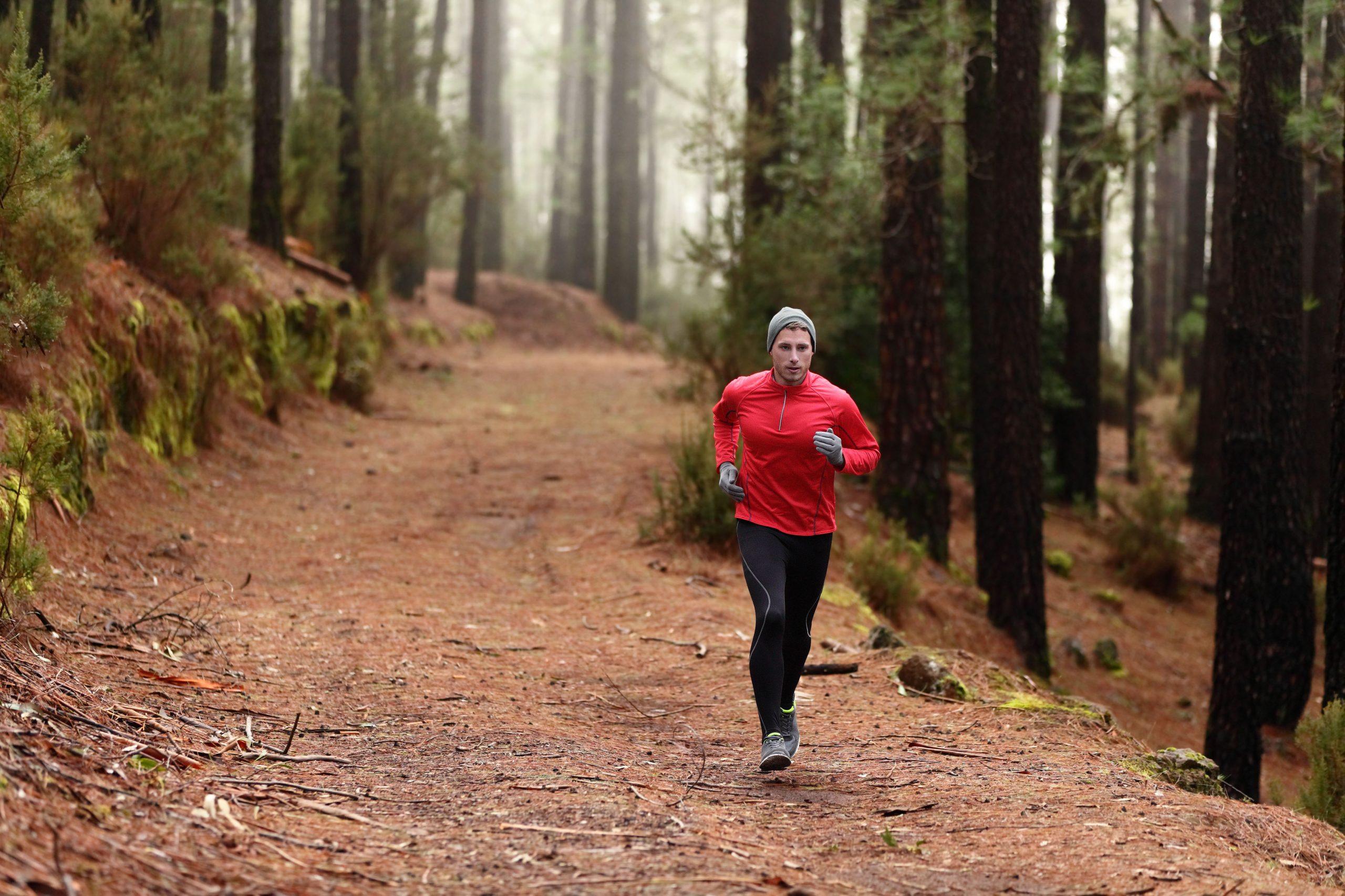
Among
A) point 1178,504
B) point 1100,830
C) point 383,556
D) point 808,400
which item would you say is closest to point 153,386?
point 383,556

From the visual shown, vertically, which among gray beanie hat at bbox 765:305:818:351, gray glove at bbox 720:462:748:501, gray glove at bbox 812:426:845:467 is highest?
gray beanie hat at bbox 765:305:818:351

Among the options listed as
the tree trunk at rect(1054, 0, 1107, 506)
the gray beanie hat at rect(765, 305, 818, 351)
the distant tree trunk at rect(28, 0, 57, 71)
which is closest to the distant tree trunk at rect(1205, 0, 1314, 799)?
the gray beanie hat at rect(765, 305, 818, 351)

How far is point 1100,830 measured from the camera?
411 centimetres

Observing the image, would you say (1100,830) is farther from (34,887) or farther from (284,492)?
(284,492)

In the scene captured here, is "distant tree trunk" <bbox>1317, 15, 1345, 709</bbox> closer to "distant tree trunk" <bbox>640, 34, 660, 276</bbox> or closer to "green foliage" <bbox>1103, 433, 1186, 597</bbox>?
"green foliage" <bbox>1103, 433, 1186, 597</bbox>

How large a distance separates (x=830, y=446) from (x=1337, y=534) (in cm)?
342

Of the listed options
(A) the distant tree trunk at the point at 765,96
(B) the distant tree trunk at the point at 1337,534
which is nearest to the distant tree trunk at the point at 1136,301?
(A) the distant tree trunk at the point at 765,96

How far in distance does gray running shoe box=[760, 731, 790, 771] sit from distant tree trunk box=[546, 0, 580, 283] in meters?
30.9

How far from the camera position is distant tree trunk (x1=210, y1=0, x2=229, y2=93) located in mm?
13586

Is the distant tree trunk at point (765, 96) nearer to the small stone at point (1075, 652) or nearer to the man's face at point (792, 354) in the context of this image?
the small stone at point (1075, 652)

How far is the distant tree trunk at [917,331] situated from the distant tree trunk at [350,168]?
8.58 m

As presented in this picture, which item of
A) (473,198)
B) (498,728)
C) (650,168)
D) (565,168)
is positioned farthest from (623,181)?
(498,728)

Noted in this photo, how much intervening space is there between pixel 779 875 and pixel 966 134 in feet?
30.3

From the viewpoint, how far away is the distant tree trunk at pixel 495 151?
94.9ft
